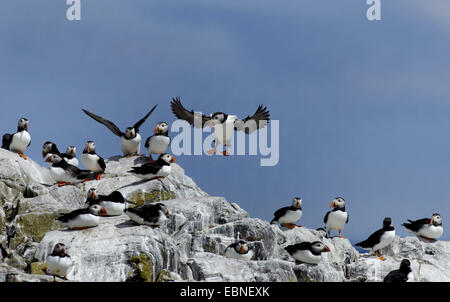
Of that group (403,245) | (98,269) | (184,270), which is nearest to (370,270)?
(403,245)

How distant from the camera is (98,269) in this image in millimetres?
13602

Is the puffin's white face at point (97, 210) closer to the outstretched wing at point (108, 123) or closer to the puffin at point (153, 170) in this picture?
the puffin at point (153, 170)

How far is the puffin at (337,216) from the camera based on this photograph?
65.2ft

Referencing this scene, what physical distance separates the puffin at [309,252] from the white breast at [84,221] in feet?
15.1

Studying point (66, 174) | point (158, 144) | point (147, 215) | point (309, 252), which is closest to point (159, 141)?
point (158, 144)

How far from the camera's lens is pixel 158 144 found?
68.2ft

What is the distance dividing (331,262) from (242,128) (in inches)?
283

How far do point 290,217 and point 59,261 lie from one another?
757cm

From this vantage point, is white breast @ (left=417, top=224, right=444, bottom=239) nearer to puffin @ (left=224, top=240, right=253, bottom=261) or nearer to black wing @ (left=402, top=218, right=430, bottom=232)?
black wing @ (left=402, top=218, right=430, bottom=232)

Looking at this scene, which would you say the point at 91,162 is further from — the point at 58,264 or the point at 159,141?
the point at 58,264

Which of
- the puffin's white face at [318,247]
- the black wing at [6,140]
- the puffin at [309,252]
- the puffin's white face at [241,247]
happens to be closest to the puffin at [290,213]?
the puffin at [309,252]

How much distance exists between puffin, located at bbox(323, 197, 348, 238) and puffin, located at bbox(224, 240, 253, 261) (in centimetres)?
427

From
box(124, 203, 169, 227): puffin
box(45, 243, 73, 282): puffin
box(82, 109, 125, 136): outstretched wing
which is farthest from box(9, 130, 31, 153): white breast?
box(45, 243, 73, 282): puffin
